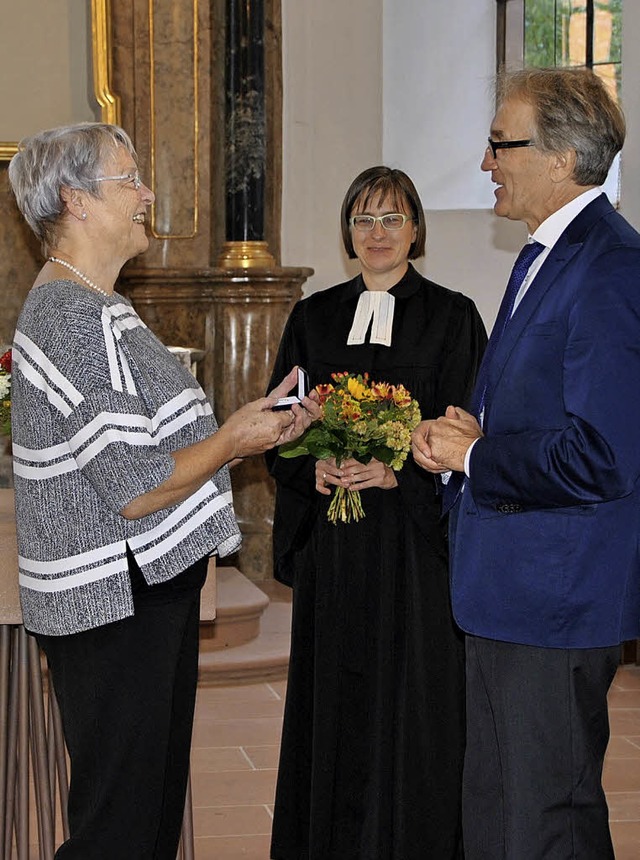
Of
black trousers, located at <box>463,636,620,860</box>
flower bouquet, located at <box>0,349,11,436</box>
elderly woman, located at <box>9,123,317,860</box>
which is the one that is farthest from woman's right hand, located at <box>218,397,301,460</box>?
flower bouquet, located at <box>0,349,11,436</box>

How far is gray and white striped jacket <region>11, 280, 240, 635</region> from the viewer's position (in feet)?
8.52

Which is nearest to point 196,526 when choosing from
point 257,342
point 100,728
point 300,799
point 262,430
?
point 262,430

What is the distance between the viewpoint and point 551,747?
2.66 meters

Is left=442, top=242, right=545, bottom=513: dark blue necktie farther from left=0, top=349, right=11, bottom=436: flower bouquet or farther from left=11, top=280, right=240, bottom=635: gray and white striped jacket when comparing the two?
left=0, top=349, right=11, bottom=436: flower bouquet

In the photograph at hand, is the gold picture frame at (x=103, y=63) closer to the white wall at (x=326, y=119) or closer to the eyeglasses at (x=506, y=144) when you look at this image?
the white wall at (x=326, y=119)

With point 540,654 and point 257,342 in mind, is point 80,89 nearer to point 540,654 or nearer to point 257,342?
point 257,342

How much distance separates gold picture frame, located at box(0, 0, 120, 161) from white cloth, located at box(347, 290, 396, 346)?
4175mm

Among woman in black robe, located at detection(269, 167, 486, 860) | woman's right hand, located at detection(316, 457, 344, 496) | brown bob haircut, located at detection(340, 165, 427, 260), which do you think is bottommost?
woman in black robe, located at detection(269, 167, 486, 860)

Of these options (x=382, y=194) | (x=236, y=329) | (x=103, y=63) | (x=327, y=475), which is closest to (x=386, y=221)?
(x=382, y=194)

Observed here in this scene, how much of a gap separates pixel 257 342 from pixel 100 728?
16.8ft

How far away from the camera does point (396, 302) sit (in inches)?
153

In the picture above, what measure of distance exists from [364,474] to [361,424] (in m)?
0.29

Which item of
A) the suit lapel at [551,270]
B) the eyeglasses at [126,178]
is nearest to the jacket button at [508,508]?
the suit lapel at [551,270]

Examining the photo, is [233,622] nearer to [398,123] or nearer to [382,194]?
[382,194]
